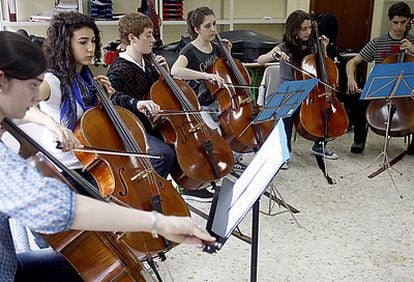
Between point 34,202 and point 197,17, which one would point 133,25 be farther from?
point 34,202

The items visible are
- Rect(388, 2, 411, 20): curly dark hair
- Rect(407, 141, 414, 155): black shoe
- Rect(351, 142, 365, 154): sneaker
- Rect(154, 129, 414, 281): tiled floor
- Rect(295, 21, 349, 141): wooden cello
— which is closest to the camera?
Rect(154, 129, 414, 281): tiled floor

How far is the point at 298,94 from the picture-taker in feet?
7.68

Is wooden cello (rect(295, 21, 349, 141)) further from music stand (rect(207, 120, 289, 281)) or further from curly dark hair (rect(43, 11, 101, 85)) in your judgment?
music stand (rect(207, 120, 289, 281))

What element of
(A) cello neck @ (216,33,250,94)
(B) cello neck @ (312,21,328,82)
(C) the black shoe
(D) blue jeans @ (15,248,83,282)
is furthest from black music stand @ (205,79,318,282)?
(C) the black shoe

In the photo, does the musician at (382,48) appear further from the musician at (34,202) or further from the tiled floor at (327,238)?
the musician at (34,202)

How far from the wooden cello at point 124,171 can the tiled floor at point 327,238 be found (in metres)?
0.48

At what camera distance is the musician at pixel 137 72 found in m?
2.33

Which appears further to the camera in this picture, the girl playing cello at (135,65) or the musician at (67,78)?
the girl playing cello at (135,65)

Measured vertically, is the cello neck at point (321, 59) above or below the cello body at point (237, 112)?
above

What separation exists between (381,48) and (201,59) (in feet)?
5.17

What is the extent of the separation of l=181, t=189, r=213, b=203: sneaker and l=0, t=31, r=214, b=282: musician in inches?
70.5

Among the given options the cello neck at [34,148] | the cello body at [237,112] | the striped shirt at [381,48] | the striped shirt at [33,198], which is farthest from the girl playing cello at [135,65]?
the striped shirt at [381,48]

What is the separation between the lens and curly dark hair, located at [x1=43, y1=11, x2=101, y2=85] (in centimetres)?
189

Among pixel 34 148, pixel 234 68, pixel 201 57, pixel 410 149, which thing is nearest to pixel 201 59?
pixel 201 57
